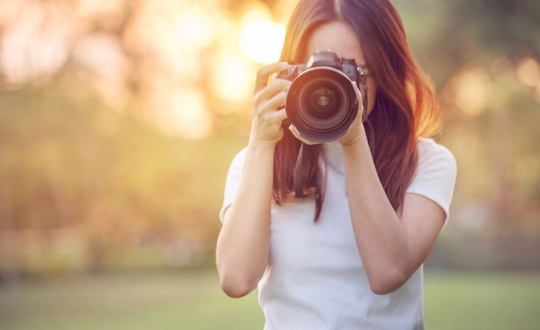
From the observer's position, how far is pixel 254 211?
106 centimetres

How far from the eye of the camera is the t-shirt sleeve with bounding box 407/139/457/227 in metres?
1.08

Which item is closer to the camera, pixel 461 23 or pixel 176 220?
pixel 461 23

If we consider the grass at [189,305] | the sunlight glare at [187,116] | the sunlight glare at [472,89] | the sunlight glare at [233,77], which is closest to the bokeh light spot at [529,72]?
the sunlight glare at [472,89]

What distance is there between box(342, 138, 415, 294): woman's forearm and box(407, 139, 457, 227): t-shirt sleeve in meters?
0.13

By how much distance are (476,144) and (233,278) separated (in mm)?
14370

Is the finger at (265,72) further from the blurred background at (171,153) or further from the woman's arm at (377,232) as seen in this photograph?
the blurred background at (171,153)

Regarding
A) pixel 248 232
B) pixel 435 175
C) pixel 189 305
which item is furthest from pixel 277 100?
pixel 189 305

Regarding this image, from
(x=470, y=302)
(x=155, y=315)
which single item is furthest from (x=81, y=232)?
(x=470, y=302)

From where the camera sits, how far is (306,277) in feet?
3.47

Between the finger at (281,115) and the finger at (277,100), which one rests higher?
the finger at (277,100)


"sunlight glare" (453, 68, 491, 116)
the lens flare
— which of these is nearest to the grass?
the lens flare

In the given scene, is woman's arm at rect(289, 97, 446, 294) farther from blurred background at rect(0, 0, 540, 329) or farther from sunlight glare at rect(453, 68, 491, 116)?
sunlight glare at rect(453, 68, 491, 116)

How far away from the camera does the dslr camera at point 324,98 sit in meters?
1.00

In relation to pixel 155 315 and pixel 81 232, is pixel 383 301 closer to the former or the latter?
pixel 155 315
